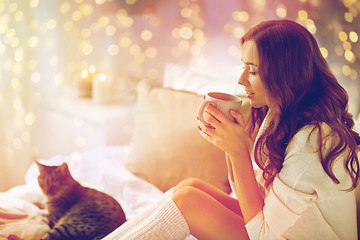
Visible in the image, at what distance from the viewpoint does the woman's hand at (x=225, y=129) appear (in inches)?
31.0

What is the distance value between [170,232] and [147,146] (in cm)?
45

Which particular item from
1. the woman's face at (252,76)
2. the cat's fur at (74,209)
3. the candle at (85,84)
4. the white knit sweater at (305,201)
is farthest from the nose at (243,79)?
the candle at (85,84)

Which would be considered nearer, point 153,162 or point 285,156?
point 285,156

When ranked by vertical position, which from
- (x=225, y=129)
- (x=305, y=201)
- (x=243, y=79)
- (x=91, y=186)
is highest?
(x=243, y=79)

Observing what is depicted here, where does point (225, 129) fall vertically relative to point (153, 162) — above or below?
above

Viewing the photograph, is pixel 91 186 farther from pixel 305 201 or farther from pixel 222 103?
pixel 305 201

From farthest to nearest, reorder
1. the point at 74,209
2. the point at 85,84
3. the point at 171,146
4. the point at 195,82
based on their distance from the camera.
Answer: the point at 85,84 → the point at 195,82 → the point at 171,146 → the point at 74,209

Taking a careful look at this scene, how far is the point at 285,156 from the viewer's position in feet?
2.55

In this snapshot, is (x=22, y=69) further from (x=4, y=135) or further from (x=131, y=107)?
(x=131, y=107)

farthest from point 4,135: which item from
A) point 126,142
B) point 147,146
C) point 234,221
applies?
point 234,221

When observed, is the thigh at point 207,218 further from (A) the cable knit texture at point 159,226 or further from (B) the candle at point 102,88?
(B) the candle at point 102,88

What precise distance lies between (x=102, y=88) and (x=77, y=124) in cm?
26

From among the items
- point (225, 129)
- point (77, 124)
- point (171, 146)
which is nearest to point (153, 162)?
point (171, 146)

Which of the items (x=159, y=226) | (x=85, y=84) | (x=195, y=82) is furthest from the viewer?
(x=85, y=84)
